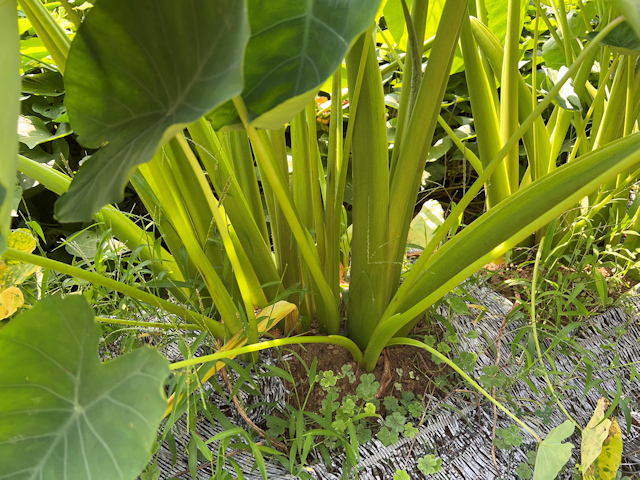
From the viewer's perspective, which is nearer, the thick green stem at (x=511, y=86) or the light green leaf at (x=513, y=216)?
the light green leaf at (x=513, y=216)

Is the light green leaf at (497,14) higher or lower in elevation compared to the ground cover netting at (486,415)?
higher

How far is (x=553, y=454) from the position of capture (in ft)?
1.71

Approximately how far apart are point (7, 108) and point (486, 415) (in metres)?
0.73

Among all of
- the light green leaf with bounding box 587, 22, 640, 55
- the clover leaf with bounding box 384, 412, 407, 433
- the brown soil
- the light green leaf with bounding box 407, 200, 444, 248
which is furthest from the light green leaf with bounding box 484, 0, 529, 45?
the clover leaf with bounding box 384, 412, 407, 433

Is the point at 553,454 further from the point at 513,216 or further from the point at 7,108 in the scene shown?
the point at 7,108

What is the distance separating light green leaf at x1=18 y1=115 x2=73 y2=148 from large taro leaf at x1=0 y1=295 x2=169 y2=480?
114 cm

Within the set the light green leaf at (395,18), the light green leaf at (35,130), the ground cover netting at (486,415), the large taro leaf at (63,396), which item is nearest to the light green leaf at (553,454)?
the ground cover netting at (486,415)

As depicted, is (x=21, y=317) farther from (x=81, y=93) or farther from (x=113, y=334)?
(x=113, y=334)

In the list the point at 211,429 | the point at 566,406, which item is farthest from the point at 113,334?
the point at 566,406

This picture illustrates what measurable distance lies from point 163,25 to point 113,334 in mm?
520

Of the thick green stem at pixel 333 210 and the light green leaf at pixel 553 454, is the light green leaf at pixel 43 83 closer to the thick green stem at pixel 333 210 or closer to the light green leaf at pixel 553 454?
the thick green stem at pixel 333 210

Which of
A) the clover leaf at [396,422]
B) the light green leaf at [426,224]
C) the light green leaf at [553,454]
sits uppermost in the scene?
the light green leaf at [553,454]

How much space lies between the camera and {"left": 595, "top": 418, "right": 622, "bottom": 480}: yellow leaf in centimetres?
65

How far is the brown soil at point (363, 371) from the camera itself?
704 mm
